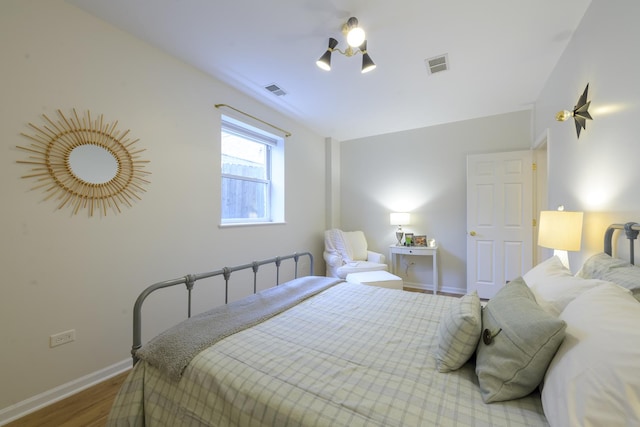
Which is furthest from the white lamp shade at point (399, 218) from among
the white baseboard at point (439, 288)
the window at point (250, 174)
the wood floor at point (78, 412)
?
the wood floor at point (78, 412)

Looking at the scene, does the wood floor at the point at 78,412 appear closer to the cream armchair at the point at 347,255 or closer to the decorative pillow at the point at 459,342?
the decorative pillow at the point at 459,342

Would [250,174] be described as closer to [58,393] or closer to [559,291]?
[58,393]

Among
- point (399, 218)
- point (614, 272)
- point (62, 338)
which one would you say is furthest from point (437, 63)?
point (62, 338)

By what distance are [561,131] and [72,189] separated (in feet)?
12.8

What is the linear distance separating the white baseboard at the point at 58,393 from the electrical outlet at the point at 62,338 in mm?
278

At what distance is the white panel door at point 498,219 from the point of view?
3.28 m

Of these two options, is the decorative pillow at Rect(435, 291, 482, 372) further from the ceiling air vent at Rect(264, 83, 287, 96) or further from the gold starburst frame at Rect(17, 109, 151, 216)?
the ceiling air vent at Rect(264, 83, 287, 96)

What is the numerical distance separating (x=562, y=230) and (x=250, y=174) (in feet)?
9.91


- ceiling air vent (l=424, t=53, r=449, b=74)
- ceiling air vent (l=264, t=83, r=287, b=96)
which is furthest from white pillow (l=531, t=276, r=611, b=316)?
ceiling air vent (l=264, t=83, r=287, b=96)

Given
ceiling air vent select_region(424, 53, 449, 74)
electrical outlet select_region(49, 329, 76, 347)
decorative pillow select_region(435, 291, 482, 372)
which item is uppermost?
ceiling air vent select_region(424, 53, 449, 74)

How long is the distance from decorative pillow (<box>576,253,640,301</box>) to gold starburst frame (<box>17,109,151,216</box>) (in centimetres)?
293

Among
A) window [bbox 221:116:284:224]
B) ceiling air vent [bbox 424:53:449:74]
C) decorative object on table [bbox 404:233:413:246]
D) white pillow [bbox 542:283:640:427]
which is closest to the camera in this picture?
white pillow [bbox 542:283:640:427]

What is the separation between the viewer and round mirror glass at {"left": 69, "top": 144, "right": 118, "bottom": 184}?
1731mm

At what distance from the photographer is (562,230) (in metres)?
1.71
